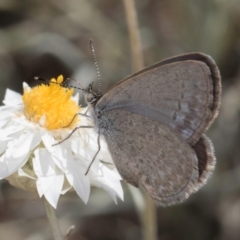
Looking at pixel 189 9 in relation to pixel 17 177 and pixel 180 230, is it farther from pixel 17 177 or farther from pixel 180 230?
pixel 17 177

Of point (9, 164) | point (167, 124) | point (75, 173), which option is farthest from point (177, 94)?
point (9, 164)

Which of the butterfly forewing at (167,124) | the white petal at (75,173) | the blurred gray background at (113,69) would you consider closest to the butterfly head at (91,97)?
the butterfly forewing at (167,124)

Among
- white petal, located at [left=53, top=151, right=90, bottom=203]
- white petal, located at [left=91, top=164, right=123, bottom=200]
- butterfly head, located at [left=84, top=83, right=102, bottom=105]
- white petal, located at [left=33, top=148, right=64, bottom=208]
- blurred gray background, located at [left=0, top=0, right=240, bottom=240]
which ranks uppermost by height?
butterfly head, located at [left=84, top=83, right=102, bottom=105]

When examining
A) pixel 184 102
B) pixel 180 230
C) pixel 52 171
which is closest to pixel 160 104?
pixel 184 102

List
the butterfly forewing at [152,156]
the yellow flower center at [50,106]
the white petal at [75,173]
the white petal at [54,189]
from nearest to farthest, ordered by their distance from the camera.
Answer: the white petal at [54,189], the white petal at [75,173], the butterfly forewing at [152,156], the yellow flower center at [50,106]

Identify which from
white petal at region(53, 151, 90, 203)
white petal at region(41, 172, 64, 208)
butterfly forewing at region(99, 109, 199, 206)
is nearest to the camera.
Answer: white petal at region(41, 172, 64, 208)

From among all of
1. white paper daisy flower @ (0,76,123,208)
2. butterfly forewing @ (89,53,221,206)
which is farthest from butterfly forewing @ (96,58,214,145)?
white paper daisy flower @ (0,76,123,208)

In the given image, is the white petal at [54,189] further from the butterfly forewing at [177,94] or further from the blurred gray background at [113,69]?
the blurred gray background at [113,69]

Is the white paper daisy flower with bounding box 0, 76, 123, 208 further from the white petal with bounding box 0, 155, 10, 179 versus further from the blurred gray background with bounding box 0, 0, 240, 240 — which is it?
the blurred gray background with bounding box 0, 0, 240, 240
